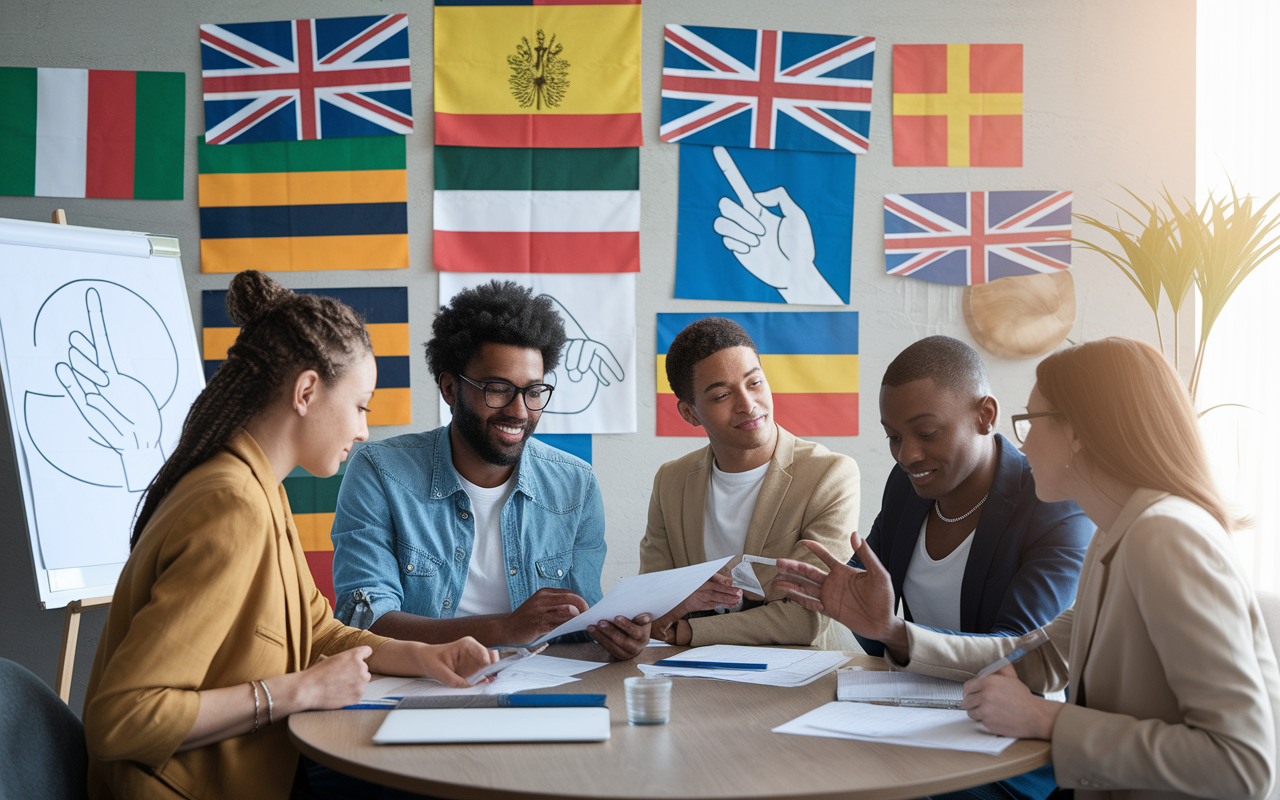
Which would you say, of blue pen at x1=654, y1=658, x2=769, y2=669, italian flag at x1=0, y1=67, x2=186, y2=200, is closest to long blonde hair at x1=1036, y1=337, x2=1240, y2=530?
blue pen at x1=654, y1=658, x2=769, y2=669

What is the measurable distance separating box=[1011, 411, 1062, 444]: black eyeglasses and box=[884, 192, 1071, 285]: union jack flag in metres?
1.83

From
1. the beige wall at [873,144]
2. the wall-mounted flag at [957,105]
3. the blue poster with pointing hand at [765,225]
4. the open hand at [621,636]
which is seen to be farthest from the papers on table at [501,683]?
the wall-mounted flag at [957,105]

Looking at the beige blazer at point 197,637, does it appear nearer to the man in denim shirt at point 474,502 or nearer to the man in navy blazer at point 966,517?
the man in denim shirt at point 474,502

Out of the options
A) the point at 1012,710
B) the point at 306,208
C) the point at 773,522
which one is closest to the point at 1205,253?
the point at 773,522

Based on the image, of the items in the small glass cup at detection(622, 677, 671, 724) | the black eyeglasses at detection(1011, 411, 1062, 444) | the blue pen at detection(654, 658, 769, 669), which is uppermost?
the black eyeglasses at detection(1011, 411, 1062, 444)

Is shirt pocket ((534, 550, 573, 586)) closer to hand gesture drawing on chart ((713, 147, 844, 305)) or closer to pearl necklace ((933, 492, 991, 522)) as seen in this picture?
pearl necklace ((933, 492, 991, 522))

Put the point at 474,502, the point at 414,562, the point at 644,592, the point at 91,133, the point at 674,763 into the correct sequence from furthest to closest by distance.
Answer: the point at 91,133, the point at 474,502, the point at 414,562, the point at 644,592, the point at 674,763

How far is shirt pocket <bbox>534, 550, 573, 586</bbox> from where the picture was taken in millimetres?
2336

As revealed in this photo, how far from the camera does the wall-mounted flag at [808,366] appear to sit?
3.32m

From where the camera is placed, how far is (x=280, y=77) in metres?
3.31

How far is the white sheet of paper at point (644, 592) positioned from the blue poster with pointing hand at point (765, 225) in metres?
1.76

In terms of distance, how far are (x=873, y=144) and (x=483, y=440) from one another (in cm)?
194

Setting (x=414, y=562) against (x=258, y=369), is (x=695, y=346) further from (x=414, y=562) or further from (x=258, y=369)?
(x=258, y=369)

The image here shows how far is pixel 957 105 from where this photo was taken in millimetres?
3332
